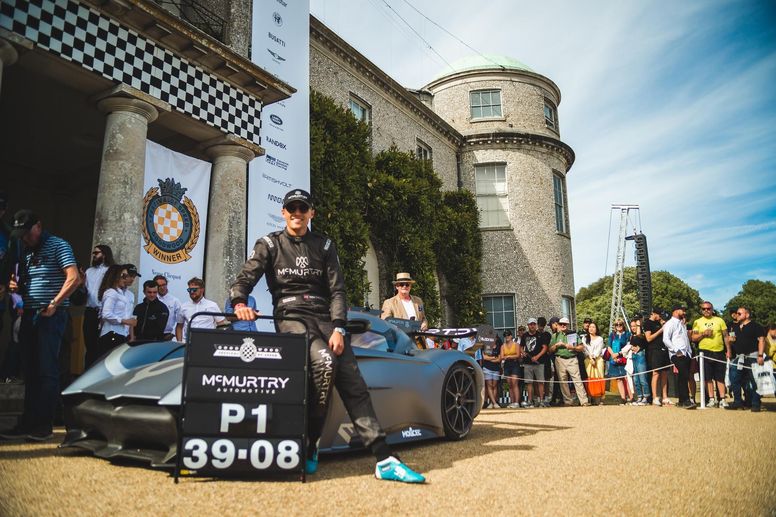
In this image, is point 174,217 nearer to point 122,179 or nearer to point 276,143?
point 122,179

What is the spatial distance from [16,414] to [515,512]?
19.5ft

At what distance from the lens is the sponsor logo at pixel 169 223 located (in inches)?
308

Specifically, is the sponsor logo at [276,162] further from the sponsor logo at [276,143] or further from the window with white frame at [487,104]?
the window with white frame at [487,104]

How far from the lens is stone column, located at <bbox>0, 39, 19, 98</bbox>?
5855 mm

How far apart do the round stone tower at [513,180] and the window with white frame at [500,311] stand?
4 centimetres

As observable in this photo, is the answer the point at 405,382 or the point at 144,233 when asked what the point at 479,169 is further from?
the point at 405,382

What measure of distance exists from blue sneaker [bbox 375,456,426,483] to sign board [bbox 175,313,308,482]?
493 millimetres

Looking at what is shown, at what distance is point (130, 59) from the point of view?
722 centimetres

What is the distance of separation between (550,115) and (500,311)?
9617mm

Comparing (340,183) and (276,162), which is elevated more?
(340,183)

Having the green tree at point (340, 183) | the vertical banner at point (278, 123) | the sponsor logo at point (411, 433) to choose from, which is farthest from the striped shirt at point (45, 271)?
the green tree at point (340, 183)

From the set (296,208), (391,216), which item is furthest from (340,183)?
(296,208)

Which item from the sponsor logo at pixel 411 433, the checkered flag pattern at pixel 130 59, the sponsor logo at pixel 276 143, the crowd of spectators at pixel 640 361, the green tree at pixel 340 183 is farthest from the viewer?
the green tree at pixel 340 183

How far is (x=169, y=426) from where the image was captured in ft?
10.2
